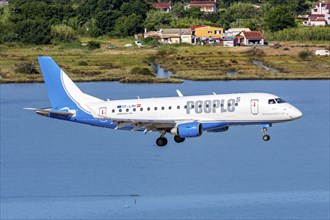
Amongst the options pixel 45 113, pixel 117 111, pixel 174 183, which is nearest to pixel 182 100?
pixel 117 111

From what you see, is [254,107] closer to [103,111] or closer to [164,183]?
[103,111]

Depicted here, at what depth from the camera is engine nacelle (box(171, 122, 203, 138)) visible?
107 meters

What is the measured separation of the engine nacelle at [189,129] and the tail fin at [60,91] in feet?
47.6

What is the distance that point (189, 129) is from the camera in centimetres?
10700

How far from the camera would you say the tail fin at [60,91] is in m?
119

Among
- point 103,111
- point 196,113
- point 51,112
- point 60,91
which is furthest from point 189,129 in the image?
point 60,91

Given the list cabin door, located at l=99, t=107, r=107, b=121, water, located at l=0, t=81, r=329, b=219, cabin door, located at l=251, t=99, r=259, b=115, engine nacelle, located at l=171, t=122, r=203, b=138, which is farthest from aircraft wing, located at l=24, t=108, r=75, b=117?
water, located at l=0, t=81, r=329, b=219

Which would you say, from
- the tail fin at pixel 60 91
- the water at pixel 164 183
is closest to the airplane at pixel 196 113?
the tail fin at pixel 60 91

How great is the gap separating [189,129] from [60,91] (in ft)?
66.8

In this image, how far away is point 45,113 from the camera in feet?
373

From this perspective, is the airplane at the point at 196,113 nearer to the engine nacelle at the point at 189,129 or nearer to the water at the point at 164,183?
the engine nacelle at the point at 189,129

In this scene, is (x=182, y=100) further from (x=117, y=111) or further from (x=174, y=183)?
(x=174, y=183)

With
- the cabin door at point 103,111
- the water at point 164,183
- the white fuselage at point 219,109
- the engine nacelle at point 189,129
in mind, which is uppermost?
the white fuselage at point 219,109

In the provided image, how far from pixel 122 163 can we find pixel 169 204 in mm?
23717
